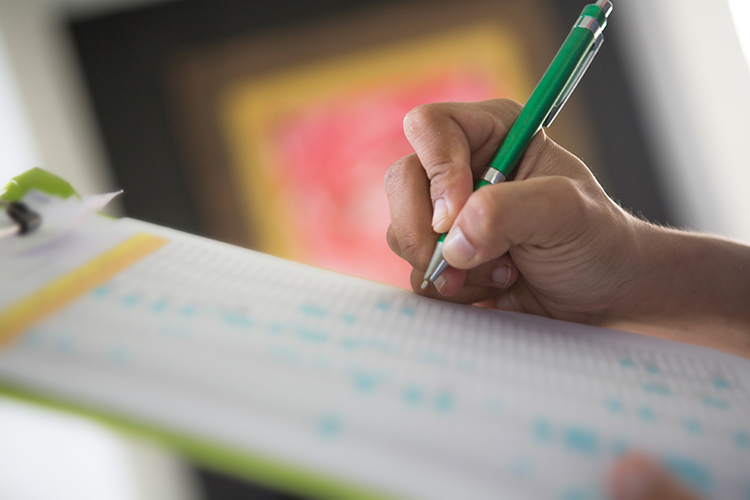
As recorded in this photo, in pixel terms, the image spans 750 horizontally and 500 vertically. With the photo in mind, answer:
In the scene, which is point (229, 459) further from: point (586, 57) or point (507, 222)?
point (586, 57)

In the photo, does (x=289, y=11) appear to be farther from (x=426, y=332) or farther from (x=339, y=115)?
(x=426, y=332)

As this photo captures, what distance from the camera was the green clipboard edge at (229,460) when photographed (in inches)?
6.0

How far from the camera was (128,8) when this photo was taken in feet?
3.66

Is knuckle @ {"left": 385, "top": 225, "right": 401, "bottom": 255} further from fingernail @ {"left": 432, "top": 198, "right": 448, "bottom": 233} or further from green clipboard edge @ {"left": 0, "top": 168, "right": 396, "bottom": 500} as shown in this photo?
green clipboard edge @ {"left": 0, "top": 168, "right": 396, "bottom": 500}

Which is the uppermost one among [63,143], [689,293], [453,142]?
[63,143]

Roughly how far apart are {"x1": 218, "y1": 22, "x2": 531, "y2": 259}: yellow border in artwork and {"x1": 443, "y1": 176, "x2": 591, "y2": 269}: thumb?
2.72 ft

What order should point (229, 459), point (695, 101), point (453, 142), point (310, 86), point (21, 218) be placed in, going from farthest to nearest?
point (310, 86)
point (695, 101)
point (453, 142)
point (21, 218)
point (229, 459)

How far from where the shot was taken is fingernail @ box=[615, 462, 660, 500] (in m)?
0.16

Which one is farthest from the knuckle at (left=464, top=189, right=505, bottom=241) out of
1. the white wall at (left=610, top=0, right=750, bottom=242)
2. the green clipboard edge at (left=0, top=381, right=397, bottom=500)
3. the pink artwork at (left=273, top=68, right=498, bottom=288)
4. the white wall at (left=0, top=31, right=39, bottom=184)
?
the white wall at (left=0, top=31, right=39, bottom=184)

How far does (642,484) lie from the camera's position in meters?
0.16

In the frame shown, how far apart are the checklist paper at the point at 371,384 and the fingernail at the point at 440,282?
0.07 m

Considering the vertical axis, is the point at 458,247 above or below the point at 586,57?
below

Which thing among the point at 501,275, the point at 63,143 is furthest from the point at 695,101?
the point at 63,143

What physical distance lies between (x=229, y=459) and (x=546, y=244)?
1.00 feet
